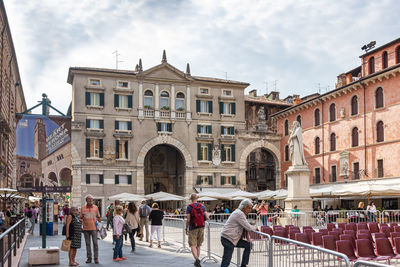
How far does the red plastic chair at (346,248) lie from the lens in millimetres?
10734

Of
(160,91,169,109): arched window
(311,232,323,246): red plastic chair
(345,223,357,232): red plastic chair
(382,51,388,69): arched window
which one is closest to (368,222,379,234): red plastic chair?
(345,223,357,232): red plastic chair

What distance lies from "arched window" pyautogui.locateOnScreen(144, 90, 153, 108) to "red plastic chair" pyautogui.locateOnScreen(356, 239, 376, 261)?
37.8 metres

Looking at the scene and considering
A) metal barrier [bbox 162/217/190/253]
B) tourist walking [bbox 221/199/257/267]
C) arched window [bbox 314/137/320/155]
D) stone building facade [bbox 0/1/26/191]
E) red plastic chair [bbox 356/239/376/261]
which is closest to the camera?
tourist walking [bbox 221/199/257/267]

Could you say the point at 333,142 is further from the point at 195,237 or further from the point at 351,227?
the point at 195,237

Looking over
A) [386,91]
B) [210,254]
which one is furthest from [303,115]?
[210,254]

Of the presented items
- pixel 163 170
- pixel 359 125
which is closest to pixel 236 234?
pixel 359 125

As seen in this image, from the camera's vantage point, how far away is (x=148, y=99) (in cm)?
4778

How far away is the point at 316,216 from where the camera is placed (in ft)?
79.6

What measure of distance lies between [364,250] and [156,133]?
123 ft

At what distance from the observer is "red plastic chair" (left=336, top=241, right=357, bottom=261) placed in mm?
10734

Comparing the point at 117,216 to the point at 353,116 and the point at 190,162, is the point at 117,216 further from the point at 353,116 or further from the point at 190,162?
the point at 190,162

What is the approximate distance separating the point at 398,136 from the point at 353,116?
5315 mm

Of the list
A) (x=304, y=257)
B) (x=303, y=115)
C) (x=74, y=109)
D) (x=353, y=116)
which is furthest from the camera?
(x=303, y=115)

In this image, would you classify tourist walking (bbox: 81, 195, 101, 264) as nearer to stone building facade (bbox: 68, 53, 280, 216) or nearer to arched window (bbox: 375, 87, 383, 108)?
arched window (bbox: 375, 87, 383, 108)
